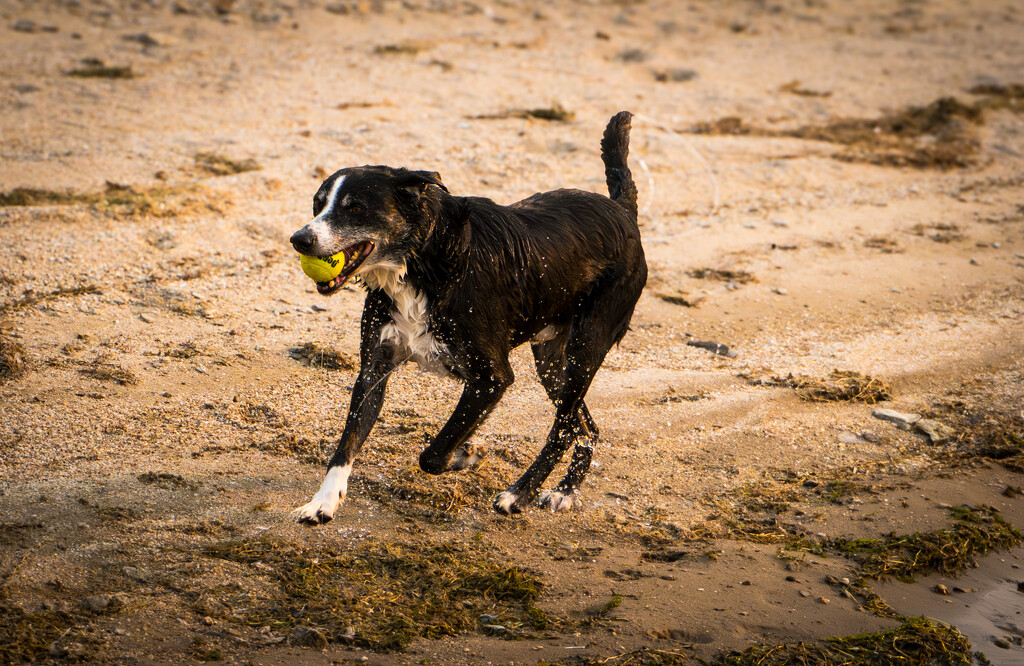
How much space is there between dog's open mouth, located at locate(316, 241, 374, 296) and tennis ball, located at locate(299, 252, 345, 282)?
0.02 metres

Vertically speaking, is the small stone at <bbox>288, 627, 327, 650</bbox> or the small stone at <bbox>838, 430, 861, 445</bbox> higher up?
the small stone at <bbox>288, 627, 327, 650</bbox>

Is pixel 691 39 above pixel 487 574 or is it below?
above

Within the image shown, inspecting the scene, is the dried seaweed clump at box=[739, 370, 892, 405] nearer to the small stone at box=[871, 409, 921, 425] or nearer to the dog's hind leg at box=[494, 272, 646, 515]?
the small stone at box=[871, 409, 921, 425]

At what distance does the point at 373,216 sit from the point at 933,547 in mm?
3468

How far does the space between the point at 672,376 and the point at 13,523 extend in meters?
4.32

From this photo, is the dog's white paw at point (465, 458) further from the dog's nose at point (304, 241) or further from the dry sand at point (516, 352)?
the dog's nose at point (304, 241)

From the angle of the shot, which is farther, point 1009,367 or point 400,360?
point 1009,367

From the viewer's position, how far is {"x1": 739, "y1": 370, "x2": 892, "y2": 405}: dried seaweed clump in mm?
6941

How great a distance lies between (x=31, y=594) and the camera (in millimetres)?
4062

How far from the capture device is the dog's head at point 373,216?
447 centimetres

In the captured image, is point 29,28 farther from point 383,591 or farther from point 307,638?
point 307,638

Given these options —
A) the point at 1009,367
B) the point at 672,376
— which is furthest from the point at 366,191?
the point at 1009,367

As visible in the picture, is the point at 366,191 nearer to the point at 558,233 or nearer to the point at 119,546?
the point at 558,233

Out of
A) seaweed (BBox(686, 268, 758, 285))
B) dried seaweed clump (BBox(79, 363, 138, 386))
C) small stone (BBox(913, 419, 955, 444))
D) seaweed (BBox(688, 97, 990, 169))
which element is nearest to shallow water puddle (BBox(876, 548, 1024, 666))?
small stone (BBox(913, 419, 955, 444))
